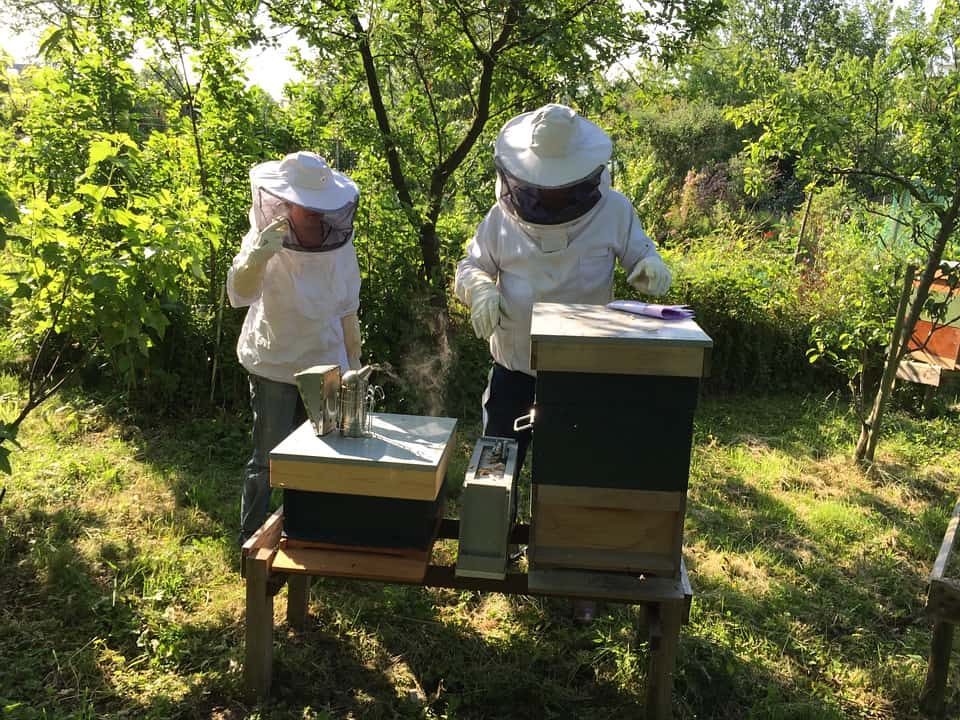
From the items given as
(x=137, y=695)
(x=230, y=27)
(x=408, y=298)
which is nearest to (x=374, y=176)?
(x=408, y=298)

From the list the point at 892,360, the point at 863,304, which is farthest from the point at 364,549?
the point at 863,304

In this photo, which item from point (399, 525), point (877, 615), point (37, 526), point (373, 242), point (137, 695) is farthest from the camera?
point (373, 242)

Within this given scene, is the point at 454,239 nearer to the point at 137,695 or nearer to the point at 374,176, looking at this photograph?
the point at 374,176

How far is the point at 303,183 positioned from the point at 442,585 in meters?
1.67

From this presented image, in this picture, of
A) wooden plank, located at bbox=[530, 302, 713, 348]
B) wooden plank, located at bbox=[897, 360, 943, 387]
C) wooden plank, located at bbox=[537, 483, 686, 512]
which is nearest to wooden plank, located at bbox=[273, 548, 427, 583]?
wooden plank, located at bbox=[537, 483, 686, 512]

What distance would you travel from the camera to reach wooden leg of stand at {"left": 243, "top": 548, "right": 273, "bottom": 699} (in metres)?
2.39

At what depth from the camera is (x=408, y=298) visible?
548cm

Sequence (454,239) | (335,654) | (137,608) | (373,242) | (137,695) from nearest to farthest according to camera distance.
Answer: (137,695) < (335,654) < (137,608) < (373,242) < (454,239)

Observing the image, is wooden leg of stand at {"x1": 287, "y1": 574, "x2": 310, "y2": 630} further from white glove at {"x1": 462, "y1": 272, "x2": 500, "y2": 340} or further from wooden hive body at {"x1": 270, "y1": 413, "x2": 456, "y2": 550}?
white glove at {"x1": 462, "y1": 272, "x2": 500, "y2": 340}

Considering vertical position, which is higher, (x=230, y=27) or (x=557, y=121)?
(x=230, y=27)

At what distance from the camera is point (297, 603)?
3078mm

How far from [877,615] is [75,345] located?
17.8 ft

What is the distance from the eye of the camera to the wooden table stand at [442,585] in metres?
2.25

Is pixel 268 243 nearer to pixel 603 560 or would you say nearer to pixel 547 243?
pixel 547 243
